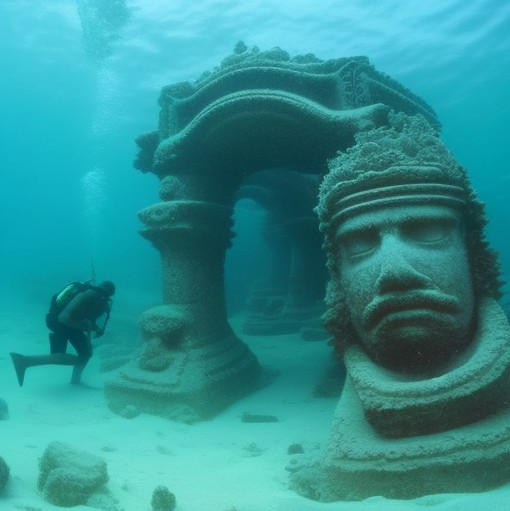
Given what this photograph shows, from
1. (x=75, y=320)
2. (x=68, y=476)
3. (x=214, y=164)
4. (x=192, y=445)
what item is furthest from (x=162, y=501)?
(x=214, y=164)

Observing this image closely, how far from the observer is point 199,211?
605 cm

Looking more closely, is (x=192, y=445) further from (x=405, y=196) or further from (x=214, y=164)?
(x=214, y=164)

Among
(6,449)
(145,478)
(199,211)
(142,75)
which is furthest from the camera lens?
(142,75)

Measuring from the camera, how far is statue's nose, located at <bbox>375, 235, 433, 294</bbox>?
298 centimetres

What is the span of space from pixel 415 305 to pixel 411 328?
157 millimetres

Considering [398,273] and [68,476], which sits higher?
[398,273]

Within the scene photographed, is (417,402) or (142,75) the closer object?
(417,402)

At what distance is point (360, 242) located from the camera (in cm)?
340

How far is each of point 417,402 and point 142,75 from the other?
20.9 m

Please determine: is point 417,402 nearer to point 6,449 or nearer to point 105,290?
point 6,449

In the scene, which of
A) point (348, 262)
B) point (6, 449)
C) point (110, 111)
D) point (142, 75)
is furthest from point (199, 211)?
point (110, 111)

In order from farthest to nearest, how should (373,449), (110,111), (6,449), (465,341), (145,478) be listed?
1. (110,111)
2. (6,449)
3. (145,478)
4. (465,341)
5. (373,449)

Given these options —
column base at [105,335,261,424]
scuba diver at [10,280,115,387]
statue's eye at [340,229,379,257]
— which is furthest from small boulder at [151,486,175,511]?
scuba diver at [10,280,115,387]

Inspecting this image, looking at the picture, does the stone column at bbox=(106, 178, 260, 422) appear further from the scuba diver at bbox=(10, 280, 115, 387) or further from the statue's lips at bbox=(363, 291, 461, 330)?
the statue's lips at bbox=(363, 291, 461, 330)
